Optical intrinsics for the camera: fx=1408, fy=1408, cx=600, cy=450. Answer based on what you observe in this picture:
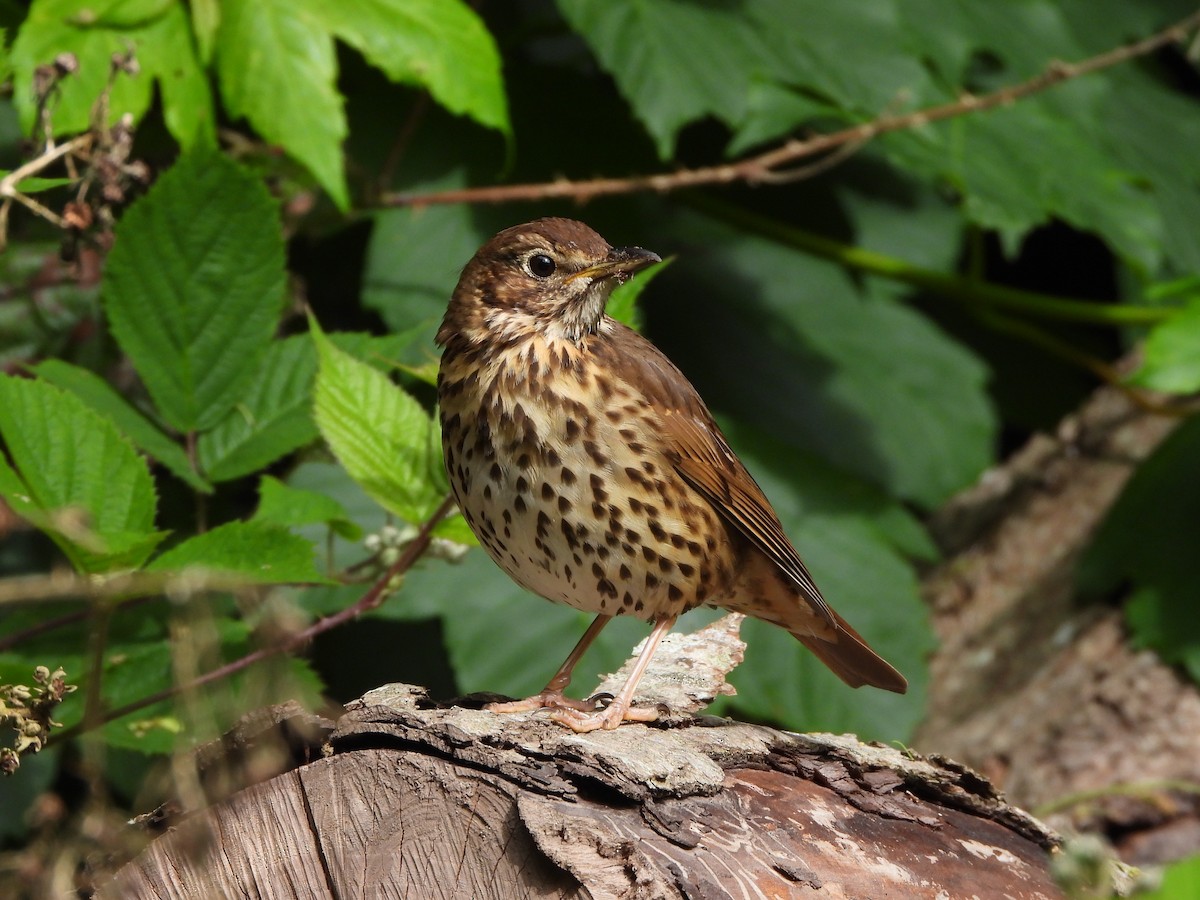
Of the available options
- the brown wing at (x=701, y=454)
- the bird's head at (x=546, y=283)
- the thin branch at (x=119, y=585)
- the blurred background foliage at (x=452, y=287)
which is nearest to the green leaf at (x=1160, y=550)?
the blurred background foliage at (x=452, y=287)

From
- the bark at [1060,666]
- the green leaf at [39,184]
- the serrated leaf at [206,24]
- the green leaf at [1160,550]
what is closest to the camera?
the green leaf at [39,184]

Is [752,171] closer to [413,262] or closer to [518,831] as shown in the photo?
[413,262]

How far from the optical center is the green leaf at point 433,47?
3.21 metres

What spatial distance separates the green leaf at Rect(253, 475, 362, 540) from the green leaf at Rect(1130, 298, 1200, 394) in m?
2.15

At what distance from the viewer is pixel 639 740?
2.43 meters

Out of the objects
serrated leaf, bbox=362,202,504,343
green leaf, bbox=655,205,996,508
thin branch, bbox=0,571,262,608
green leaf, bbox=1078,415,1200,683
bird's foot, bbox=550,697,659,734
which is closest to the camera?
thin branch, bbox=0,571,262,608

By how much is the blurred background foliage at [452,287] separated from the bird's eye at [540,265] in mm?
348

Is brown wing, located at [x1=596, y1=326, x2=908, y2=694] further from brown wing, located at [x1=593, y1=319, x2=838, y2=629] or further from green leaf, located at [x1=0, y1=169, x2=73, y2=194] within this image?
green leaf, located at [x1=0, y1=169, x2=73, y2=194]

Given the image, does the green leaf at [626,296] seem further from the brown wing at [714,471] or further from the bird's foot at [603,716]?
the bird's foot at [603,716]

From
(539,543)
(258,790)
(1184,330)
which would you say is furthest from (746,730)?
(1184,330)

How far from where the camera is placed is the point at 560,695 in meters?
3.01

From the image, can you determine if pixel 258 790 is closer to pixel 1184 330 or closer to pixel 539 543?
pixel 539 543

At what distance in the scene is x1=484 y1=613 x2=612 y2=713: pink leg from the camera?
2762 millimetres

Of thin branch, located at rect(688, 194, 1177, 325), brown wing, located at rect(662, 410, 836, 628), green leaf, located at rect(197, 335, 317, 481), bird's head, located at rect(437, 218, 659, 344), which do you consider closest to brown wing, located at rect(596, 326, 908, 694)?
brown wing, located at rect(662, 410, 836, 628)
